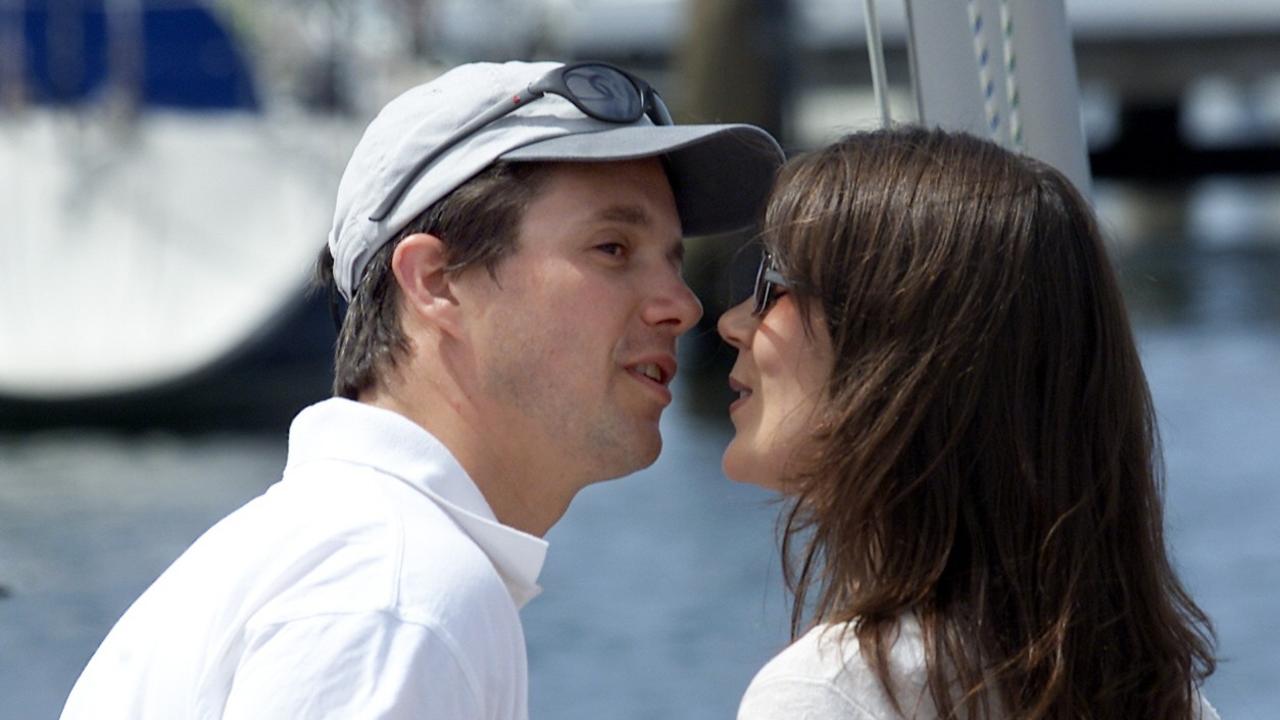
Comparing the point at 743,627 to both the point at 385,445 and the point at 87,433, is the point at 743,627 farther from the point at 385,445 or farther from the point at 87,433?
the point at 385,445

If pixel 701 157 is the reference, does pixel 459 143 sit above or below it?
above

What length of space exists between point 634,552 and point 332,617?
13.8 m

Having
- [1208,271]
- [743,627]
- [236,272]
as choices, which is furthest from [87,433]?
[1208,271]

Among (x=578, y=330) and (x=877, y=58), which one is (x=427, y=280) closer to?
(x=578, y=330)

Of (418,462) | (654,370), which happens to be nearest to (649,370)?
(654,370)

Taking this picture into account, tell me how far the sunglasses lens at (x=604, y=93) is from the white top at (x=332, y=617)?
0.59 meters

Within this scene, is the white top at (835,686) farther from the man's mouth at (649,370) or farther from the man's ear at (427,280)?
the man's ear at (427,280)

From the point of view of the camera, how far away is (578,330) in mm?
2643

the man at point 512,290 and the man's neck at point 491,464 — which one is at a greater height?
the man at point 512,290

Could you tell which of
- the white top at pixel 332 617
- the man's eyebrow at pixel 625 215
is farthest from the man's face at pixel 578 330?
the white top at pixel 332 617

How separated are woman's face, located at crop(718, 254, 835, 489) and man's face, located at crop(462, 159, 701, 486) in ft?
0.59

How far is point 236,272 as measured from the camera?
834 inches

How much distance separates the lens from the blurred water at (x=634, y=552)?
11.9 meters

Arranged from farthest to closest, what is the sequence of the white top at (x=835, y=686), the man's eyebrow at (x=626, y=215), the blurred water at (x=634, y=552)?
the blurred water at (x=634, y=552), the man's eyebrow at (x=626, y=215), the white top at (x=835, y=686)
